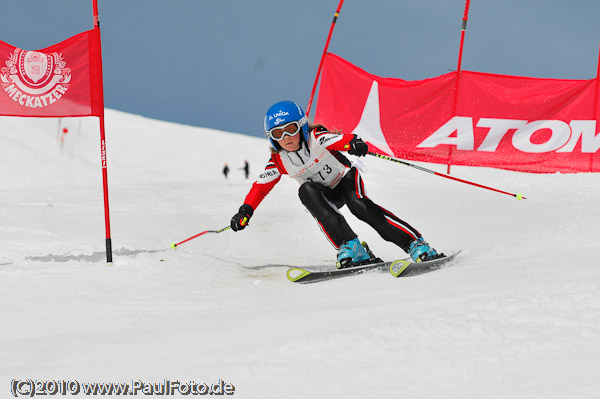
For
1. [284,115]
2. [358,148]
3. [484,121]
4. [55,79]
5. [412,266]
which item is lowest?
[412,266]

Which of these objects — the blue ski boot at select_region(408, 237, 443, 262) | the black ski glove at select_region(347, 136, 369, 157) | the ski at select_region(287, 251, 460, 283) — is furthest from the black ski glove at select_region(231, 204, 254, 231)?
the blue ski boot at select_region(408, 237, 443, 262)

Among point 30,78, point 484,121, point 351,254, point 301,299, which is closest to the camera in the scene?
point 301,299

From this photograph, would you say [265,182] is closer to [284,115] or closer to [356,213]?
[284,115]

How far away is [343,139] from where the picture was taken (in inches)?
174

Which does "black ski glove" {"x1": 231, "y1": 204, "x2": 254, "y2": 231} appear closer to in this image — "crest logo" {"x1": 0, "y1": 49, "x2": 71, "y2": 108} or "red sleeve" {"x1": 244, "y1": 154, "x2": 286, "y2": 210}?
"red sleeve" {"x1": 244, "y1": 154, "x2": 286, "y2": 210}

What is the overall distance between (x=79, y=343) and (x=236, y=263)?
2.81 meters

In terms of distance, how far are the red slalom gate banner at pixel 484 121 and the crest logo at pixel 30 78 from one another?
539 cm

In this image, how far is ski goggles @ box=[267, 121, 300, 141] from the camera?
4.26m

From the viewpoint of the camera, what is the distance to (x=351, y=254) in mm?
4211

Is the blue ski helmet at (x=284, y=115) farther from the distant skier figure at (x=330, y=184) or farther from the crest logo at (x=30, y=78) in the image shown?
the crest logo at (x=30, y=78)

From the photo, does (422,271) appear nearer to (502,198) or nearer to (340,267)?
(340,267)

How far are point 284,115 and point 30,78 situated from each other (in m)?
2.23

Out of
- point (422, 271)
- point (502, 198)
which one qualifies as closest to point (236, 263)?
point (422, 271)

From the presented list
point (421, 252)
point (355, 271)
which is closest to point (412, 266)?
point (421, 252)
